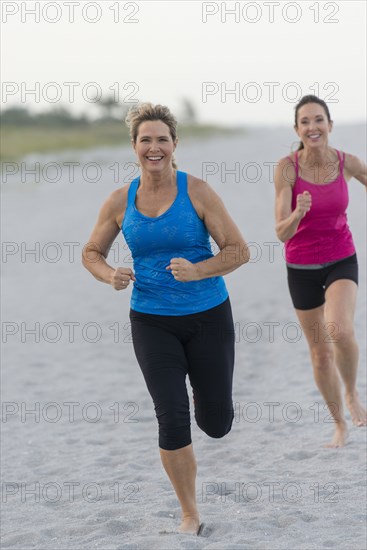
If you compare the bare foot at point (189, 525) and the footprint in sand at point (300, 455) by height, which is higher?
the footprint in sand at point (300, 455)

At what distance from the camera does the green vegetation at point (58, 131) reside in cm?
4688

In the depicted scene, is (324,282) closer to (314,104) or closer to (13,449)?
(314,104)

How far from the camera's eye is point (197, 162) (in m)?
33.9

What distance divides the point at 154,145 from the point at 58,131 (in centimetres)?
5747

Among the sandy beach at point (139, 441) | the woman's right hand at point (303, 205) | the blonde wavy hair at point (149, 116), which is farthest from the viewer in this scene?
the woman's right hand at point (303, 205)

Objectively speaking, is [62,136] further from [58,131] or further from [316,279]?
[316,279]

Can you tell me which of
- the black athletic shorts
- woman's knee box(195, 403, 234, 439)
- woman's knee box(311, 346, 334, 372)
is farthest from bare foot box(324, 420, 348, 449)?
woman's knee box(195, 403, 234, 439)

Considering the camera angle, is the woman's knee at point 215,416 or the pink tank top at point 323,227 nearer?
the woman's knee at point 215,416

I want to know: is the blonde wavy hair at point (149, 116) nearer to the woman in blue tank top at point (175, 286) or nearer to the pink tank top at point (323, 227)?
the woman in blue tank top at point (175, 286)

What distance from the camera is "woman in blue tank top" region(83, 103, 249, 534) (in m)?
4.38

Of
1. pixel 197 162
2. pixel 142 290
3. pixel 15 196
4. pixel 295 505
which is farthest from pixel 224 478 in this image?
pixel 197 162

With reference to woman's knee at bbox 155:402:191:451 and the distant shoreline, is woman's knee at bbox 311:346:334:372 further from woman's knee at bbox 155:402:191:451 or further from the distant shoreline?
the distant shoreline

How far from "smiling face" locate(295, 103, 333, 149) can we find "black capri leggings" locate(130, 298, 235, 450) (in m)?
1.50

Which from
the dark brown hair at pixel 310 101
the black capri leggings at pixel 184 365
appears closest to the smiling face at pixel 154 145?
the black capri leggings at pixel 184 365
